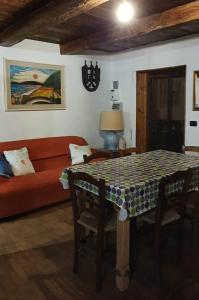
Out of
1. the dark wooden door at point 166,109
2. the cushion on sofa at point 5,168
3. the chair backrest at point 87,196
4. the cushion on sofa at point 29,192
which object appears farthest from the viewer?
the dark wooden door at point 166,109

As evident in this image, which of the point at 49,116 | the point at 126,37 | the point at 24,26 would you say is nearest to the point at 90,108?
the point at 49,116

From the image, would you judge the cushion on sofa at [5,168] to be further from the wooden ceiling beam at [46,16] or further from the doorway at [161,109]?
the doorway at [161,109]

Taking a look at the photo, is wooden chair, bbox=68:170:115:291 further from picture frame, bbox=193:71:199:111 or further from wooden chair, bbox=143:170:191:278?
picture frame, bbox=193:71:199:111

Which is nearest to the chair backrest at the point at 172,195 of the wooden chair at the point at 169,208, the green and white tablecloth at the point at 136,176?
the wooden chair at the point at 169,208

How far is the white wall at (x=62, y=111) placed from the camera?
4383mm

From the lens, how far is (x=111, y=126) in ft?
16.9

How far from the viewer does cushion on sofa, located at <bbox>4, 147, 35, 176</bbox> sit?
12.8ft

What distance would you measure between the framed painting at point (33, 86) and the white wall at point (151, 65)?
1.26 metres

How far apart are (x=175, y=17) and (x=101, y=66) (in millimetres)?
2456

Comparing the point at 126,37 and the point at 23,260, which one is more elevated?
the point at 126,37

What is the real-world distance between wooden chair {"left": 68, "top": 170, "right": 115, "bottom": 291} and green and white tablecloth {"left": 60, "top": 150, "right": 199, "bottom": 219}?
0.41 feet

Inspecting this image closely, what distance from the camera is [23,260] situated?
262 cm

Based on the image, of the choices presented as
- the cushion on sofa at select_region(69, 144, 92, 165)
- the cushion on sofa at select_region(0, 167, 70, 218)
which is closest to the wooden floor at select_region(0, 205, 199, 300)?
the cushion on sofa at select_region(0, 167, 70, 218)

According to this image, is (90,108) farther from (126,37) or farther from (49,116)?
(126,37)
